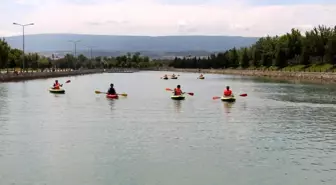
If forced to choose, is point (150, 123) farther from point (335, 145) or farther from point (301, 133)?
point (335, 145)

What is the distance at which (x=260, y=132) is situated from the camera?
33.9 metres

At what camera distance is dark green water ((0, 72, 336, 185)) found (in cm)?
2252

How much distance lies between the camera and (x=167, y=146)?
28688mm

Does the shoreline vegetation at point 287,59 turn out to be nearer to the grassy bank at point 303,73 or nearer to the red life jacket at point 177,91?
the grassy bank at point 303,73

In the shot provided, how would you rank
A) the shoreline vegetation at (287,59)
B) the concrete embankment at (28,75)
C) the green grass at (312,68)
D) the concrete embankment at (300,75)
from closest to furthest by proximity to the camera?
the concrete embankment at (28,75) → the concrete embankment at (300,75) → the shoreline vegetation at (287,59) → the green grass at (312,68)

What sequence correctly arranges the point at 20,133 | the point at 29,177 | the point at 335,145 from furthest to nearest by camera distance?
the point at 20,133 → the point at 335,145 → the point at 29,177

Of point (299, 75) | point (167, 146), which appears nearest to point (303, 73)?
point (299, 75)

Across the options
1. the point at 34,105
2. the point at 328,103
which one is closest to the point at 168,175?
the point at 34,105

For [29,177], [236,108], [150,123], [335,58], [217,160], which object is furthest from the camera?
[335,58]

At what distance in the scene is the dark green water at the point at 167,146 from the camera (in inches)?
886

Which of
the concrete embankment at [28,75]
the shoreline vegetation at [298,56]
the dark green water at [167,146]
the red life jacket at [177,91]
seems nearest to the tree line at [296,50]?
the shoreline vegetation at [298,56]

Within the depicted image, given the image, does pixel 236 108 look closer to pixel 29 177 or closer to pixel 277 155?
pixel 277 155

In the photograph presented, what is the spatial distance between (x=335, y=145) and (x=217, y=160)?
771cm

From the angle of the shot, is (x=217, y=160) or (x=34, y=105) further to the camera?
(x=34, y=105)
